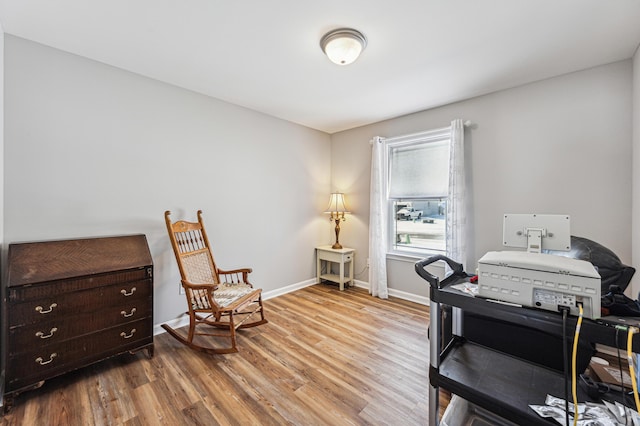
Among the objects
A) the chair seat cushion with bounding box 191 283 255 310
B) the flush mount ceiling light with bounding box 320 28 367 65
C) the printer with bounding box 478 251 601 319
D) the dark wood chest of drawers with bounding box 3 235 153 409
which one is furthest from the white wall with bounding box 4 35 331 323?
the printer with bounding box 478 251 601 319

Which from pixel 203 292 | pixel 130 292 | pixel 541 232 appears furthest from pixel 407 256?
pixel 130 292

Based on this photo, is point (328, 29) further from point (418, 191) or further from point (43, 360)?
point (43, 360)

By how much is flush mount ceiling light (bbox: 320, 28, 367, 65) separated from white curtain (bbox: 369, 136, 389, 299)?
183cm

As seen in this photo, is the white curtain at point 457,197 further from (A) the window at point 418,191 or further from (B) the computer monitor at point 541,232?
(B) the computer monitor at point 541,232

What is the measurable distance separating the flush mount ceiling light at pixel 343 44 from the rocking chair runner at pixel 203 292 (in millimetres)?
2026

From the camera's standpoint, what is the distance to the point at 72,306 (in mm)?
1870

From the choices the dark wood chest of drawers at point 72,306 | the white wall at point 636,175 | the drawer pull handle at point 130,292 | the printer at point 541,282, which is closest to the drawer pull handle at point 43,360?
the dark wood chest of drawers at point 72,306

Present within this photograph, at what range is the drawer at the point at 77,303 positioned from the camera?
1697 mm

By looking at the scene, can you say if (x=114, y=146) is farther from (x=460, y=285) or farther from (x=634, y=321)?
(x=634, y=321)

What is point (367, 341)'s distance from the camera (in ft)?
8.35

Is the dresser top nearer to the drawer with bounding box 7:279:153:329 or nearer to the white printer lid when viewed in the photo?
the drawer with bounding box 7:279:153:329

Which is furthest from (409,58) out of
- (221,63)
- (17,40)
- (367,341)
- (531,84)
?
(17,40)

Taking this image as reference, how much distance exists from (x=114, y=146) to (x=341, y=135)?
308cm

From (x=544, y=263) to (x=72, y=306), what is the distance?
2827mm
